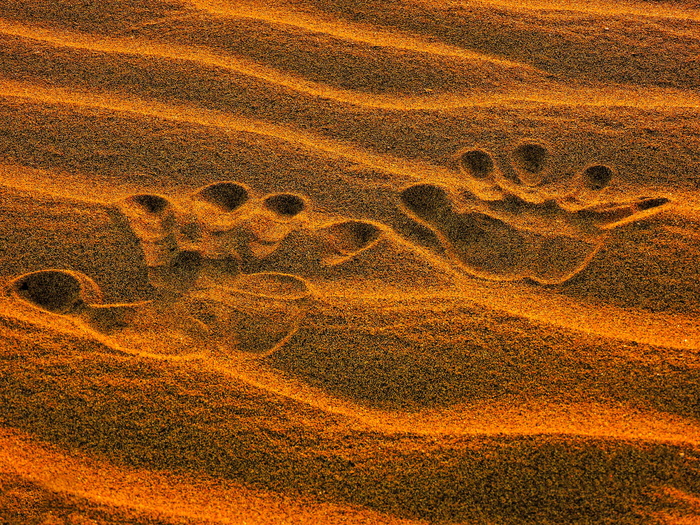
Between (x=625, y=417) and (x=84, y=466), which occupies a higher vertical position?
(x=625, y=417)

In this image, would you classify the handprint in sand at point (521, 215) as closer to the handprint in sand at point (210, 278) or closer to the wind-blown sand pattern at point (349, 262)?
the wind-blown sand pattern at point (349, 262)

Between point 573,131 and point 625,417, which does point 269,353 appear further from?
point 573,131

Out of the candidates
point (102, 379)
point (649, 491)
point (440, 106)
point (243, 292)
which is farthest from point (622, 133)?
point (102, 379)

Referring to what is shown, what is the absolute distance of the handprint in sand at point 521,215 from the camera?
1638 mm

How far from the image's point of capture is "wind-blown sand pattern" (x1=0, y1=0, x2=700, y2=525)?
127cm

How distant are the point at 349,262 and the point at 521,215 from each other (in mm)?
502

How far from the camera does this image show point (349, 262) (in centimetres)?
164

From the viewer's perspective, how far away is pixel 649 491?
4.09 feet

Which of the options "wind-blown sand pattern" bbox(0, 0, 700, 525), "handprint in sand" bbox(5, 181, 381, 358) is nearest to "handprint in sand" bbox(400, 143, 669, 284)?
"wind-blown sand pattern" bbox(0, 0, 700, 525)

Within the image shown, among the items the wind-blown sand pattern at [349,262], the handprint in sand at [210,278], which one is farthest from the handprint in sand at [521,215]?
the handprint in sand at [210,278]

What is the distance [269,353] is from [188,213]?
0.50 metres

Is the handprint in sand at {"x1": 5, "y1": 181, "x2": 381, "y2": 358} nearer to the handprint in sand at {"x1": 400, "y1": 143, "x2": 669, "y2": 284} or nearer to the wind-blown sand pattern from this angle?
the wind-blown sand pattern

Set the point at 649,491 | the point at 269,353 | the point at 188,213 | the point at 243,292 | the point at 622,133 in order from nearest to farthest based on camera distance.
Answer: the point at 649,491 → the point at 269,353 → the point at 243,292 → the point at 188,213 → the point at 622,133

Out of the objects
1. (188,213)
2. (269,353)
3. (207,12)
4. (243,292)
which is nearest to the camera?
(269,353)
